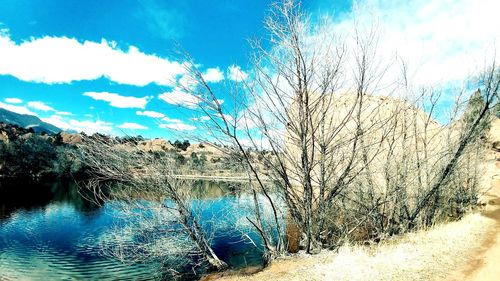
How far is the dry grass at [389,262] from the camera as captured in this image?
9.41 meters

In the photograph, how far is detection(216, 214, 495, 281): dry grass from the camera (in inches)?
371

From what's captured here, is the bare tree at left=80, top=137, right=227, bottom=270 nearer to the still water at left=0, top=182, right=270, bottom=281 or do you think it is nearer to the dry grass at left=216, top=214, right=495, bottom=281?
the still water at left=0, top=182, right=270, bottom=281

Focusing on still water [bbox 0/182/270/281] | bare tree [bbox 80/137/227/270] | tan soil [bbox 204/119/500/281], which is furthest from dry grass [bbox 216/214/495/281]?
bare tree [bbox 80/137/227/270]

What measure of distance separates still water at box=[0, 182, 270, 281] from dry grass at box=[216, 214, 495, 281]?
12.0 feet

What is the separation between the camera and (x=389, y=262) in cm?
1008

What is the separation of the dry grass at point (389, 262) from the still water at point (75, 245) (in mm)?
3669

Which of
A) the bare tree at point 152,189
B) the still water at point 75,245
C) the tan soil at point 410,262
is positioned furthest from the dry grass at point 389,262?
the bare tree at point 152,189

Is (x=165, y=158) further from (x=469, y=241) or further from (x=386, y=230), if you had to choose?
(x=469, y=241)

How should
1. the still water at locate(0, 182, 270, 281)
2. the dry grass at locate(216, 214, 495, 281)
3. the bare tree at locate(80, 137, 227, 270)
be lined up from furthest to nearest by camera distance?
the still water at locate(0, 182, 270, 281) → the bare tree at locate(80, 137, 227, 270) → the dry grass at locate(216, 214, 495, 281)

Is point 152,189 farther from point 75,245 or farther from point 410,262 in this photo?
point 75,245

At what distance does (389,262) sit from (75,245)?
21394mm

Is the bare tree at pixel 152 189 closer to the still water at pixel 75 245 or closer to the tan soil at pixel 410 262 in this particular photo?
the still water at pixel 75 245

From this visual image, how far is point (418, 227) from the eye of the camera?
15836mm

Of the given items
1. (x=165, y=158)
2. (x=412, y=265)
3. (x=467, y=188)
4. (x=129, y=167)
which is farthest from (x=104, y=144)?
(x=467, y=188)
